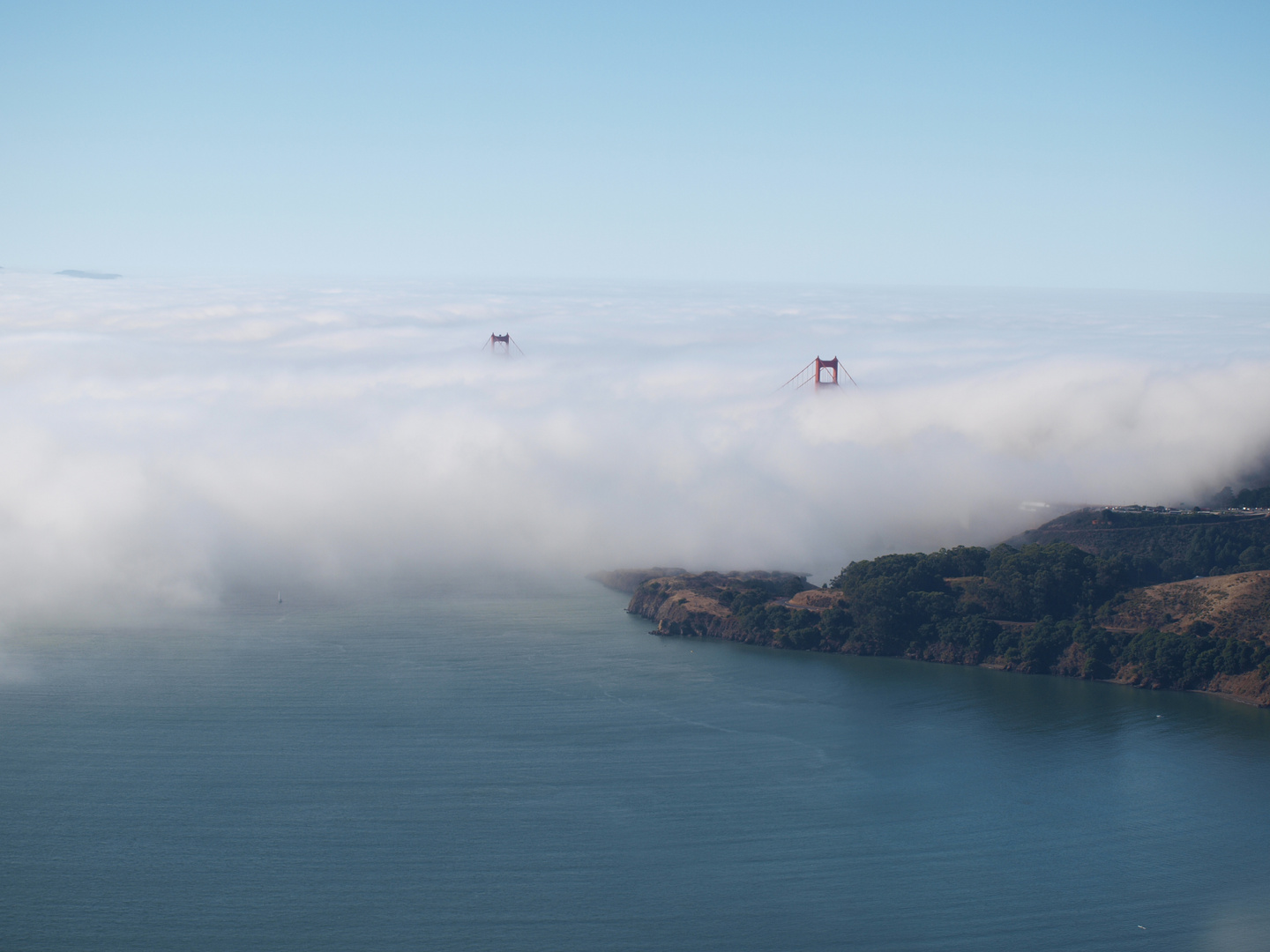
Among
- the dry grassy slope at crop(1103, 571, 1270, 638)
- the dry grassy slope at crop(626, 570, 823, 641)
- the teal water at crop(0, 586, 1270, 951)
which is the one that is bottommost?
the teal water at crop(0, 586, 1270, 951)

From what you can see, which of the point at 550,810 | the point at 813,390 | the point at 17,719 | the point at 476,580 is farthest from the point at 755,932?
the point at 813,390

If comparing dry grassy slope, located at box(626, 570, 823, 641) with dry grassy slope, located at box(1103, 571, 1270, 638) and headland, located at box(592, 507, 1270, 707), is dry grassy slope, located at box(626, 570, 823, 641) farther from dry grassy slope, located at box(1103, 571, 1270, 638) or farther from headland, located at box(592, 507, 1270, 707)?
dry grassy slope, located at box(1103, 571, 1270, 638)

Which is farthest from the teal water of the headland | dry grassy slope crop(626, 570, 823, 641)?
dry grassy slope crop(626, 570, 823, 641)

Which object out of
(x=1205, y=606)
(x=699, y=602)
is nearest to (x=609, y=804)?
(x=699, y=602)

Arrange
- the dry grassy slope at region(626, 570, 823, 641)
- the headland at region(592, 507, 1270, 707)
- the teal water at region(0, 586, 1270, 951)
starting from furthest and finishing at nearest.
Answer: the dry grassy slope at region(626, 570, 823, 641) < the headland at region(592, 507, 1270, 707) < the teal water at region(0, 586, 1270, 951)

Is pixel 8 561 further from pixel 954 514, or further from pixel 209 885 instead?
pixel 954 514

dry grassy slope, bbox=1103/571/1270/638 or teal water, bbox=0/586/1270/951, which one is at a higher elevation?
dry grassy slope, bbox=1103/571/1270/638

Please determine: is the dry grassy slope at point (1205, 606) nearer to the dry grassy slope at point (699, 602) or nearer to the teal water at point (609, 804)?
the teal water at point (609, 804)
